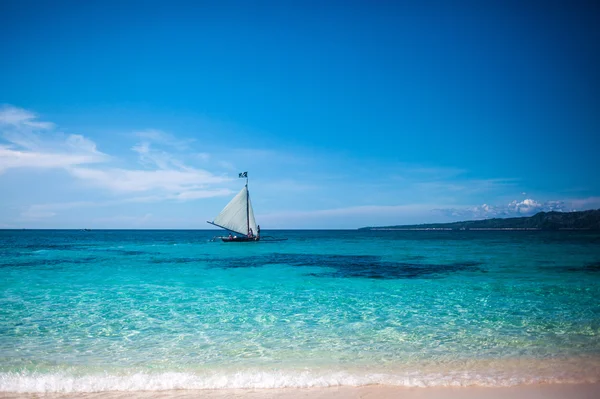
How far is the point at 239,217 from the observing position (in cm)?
6347

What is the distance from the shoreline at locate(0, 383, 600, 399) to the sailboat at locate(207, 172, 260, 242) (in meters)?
55.7

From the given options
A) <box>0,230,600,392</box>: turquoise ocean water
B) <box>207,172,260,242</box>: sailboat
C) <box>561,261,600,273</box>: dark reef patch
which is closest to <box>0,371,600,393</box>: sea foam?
<box>0,230,600,392</box>: turquoise ocean water

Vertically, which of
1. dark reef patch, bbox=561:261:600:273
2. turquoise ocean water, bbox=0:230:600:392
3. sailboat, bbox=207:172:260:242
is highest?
sailboat, bbox=207:172:260:242

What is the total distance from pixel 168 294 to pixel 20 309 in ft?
16.8

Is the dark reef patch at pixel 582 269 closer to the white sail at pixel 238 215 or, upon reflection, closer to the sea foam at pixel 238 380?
the sea foam at pixel 238 380

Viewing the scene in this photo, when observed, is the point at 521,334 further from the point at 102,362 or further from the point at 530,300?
the point at 102,362

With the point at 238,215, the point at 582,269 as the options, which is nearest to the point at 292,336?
the point at 582,269

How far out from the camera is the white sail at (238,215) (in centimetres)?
6172

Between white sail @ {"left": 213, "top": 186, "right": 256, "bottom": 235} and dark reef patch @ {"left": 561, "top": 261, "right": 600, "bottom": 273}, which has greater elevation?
white sail @ {"left": 213, "top": 186, "right": 256, "bottom": 235}

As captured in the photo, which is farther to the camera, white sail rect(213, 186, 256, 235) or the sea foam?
white sail rect(213, 186, 256, 235)

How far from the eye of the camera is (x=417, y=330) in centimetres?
1007

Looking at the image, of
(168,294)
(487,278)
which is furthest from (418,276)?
(168,294)

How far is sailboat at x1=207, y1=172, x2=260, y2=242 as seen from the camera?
61.8m

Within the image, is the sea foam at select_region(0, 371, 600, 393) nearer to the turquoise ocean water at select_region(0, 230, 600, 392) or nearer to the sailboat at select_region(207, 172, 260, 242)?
the turquoise ocean water at select_region(0, 230, 600, 392)
